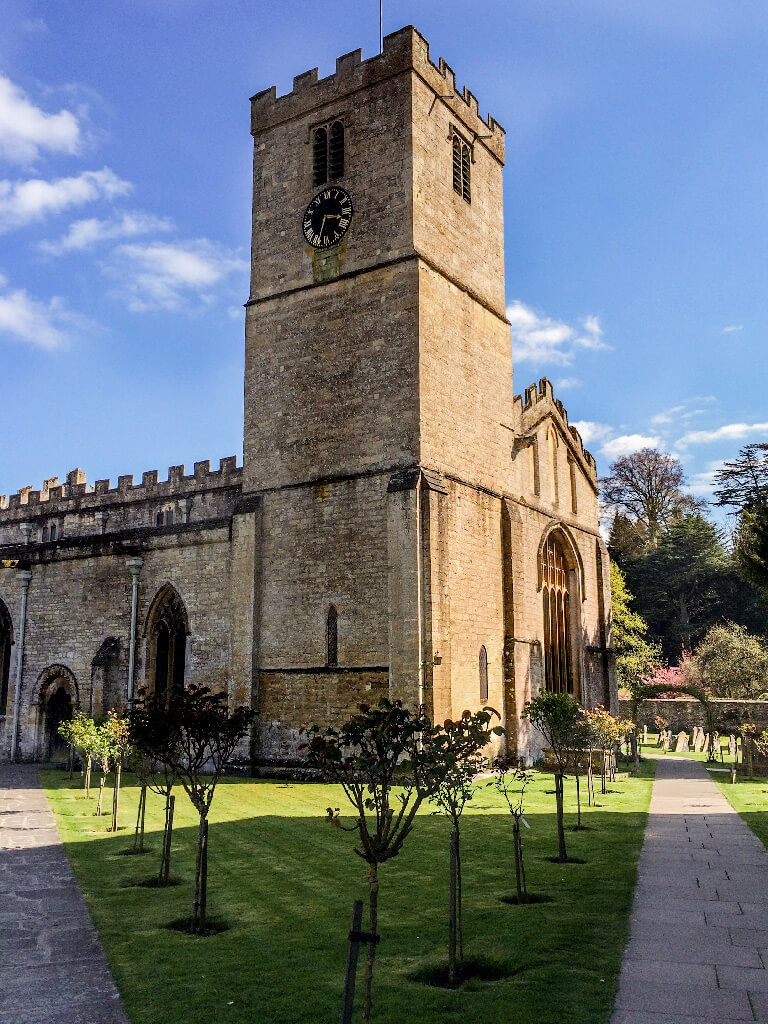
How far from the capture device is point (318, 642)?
19.8m

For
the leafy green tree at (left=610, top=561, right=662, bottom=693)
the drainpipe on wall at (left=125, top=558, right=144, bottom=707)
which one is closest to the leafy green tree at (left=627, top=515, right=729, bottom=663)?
the leafy green tree at (left=610, top=561, right=662, bottom=693)

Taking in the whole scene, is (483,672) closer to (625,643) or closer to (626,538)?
(625,643)

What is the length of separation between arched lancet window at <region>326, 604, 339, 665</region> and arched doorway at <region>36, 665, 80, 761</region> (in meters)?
10.1

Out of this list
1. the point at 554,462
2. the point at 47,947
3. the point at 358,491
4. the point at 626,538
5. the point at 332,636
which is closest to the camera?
the point at 47,947

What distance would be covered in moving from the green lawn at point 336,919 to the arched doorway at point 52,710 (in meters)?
12.0

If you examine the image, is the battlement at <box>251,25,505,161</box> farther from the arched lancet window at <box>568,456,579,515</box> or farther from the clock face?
the arched lancet window at <box>568,456,579,515</box>

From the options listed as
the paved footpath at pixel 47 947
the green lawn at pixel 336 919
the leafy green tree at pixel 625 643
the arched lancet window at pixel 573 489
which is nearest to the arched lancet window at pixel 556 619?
the arched lancet window at pixel 573 489

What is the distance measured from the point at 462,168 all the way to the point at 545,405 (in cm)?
746

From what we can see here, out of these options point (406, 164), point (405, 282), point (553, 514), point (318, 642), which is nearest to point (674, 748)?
point (553, 514)

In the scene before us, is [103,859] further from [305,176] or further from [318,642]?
[305,176]

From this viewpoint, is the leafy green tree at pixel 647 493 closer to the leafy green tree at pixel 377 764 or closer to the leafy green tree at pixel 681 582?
the leafy green tree at pixel 681 582

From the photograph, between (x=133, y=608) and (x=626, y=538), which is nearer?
(x=133, y=608)

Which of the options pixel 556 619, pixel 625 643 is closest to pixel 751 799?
pixel 556 619

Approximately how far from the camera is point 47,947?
7457 millimetres
